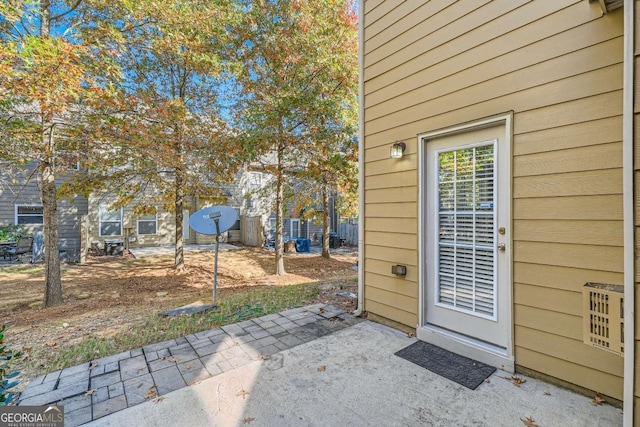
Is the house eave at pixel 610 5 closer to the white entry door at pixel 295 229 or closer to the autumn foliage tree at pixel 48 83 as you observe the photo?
the autumn foliage tree at pixel 48 83

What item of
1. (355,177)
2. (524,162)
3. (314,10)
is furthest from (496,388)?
(314,10)

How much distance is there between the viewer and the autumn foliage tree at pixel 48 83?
3.78 metres

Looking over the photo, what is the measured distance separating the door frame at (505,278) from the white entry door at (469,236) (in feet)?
0.10

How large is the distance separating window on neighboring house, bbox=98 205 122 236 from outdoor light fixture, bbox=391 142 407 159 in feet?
40.7

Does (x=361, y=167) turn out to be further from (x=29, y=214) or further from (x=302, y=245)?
(x=29, y=214)

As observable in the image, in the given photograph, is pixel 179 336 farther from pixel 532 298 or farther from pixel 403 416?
pixel 532 298

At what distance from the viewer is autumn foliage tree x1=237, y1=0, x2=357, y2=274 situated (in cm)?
650

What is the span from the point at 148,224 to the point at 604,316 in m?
14.4

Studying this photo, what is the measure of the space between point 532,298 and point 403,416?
1380 mm

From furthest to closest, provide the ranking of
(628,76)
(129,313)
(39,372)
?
1. (129,313)
2. (39,372)
3. (628,76)

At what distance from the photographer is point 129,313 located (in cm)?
443

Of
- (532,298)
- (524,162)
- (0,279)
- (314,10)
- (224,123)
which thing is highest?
(314,10)

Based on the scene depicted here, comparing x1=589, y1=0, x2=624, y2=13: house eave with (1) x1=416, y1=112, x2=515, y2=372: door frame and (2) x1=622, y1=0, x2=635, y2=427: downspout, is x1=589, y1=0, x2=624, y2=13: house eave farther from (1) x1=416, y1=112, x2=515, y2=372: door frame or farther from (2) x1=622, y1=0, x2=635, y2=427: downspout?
(1) x1=416, y1=112, x2=515, y2=372: door frame

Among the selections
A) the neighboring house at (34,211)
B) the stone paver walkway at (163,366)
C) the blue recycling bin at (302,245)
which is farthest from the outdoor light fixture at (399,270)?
the neighboring house at (34,211)
